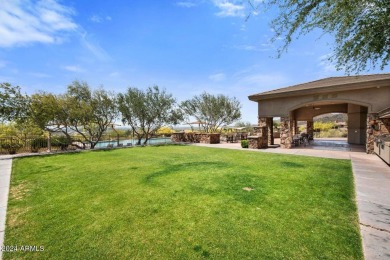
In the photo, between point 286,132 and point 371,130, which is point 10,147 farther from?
point 371,130

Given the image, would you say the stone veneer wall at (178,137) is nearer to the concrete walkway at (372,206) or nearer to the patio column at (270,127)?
the patio column at (270,127)

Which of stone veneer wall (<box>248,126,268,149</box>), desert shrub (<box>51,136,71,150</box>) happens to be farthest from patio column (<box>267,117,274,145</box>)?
desert shrub (<box>51,136,71,150</box>)

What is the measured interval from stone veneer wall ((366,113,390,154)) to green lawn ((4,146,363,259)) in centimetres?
688

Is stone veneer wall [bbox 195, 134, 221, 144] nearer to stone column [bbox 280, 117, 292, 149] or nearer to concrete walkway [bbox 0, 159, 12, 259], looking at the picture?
stone column [bbox 280, 117, 292, 149]

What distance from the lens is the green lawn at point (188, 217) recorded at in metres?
2.51

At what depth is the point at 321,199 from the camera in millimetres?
4109

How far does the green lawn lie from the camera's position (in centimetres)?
251

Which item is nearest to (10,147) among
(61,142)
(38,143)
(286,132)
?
(38,143)

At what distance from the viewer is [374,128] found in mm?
10148

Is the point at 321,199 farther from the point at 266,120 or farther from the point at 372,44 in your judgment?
the point at 266,120

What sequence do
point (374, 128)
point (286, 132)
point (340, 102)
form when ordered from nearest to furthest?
point (374, 128), point (340, 102), point (286, 132)

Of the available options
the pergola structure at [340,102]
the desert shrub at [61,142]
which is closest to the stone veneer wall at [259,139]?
the pergola structure at [340,102]

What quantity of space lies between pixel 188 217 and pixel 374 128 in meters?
12.4

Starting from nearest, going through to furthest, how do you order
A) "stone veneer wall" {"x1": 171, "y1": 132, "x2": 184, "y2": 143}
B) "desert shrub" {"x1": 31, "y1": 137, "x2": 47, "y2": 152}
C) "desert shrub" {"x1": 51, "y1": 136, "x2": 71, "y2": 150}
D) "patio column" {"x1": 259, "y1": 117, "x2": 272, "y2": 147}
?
"desert shrub" {"x1": 31, "y1": 137, "x2": 47, "y2": 152}
"patio column" {"x1": 259, "y1": 117, "x2": 272, "y2": 147}
"desert shrub" {"x1": 51, "y1": 136, "x2": 71, "y2": 150}
"stone veneer wall" {"x1": 171, "y1": 132, "x2": 184, "y2": 143}
